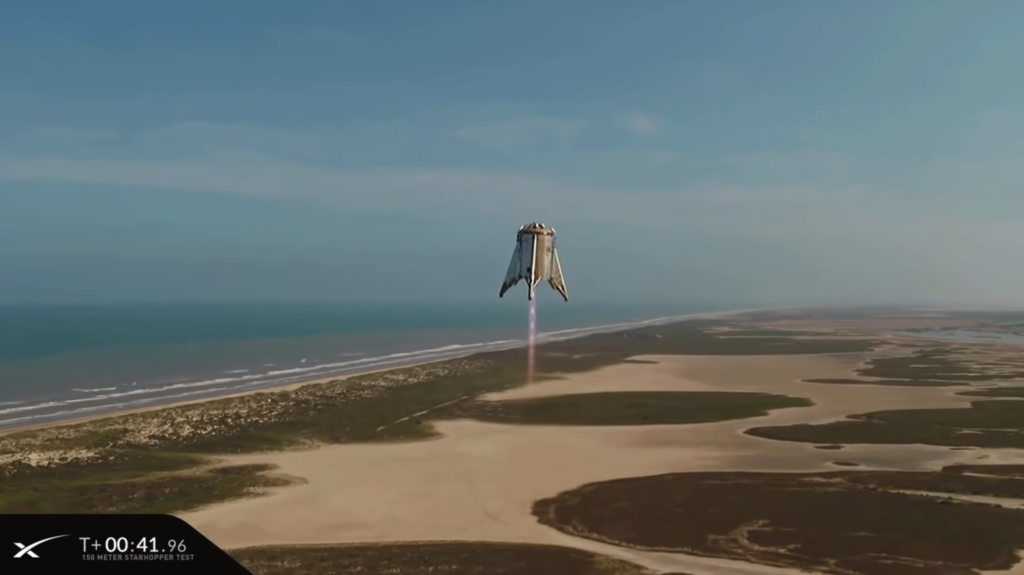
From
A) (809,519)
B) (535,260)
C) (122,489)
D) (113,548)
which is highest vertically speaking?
(535,260)

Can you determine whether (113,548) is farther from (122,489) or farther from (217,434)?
(217,434)

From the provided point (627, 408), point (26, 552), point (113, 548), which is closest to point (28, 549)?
point (26, 552)

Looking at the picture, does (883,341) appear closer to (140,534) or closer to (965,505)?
(965,505)

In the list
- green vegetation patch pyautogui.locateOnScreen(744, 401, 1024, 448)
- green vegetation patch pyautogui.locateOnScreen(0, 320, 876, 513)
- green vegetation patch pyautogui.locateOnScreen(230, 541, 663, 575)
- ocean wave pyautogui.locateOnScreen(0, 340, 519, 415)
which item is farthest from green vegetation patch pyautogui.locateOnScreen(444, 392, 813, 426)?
ocean wave pyautogui.locateOnScreen(0, 340, 519, 415)

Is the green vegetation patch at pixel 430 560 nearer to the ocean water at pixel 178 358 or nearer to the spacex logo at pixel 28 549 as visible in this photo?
the spacex logo at pixel 28 549

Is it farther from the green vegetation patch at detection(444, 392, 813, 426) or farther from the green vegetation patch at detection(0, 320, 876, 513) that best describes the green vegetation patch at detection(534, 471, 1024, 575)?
the green vegetation patch at detection(0, 320, 876, 513)

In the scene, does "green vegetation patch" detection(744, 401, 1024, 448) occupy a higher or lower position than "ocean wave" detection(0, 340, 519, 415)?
lower
